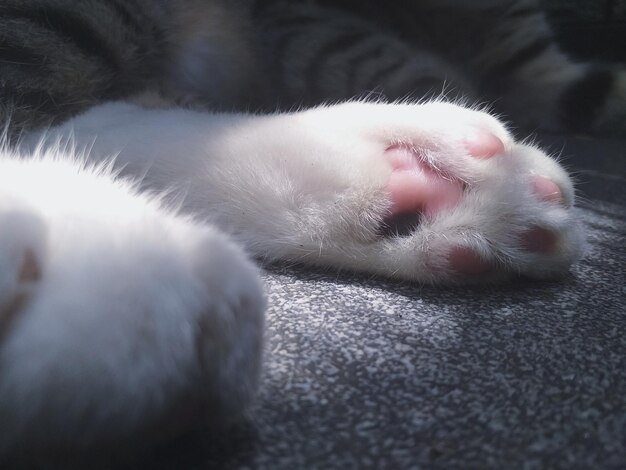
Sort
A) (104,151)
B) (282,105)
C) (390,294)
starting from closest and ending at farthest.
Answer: (390,294), (104,151), (282,105)

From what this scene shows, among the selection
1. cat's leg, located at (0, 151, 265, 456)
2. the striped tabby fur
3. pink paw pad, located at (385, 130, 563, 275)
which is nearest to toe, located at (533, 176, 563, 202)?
pink paw pad, located at (385, 130, 563, 275)

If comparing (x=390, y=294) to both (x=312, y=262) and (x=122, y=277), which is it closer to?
(x=312, y=262)

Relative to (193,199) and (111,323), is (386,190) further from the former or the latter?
(111,323)

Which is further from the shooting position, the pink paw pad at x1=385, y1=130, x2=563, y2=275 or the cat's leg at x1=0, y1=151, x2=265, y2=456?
the pink paw pad at x1=385, y1=130, x2=563, y2=275

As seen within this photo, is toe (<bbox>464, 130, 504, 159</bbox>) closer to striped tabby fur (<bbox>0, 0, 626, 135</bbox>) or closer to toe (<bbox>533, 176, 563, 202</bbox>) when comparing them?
toe (<bbox>533, 176, 563, 202</bbox>)

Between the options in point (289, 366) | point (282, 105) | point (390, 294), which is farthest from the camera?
point (282, 105)

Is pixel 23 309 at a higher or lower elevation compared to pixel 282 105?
higher

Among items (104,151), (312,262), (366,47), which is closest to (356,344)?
(312,262)
